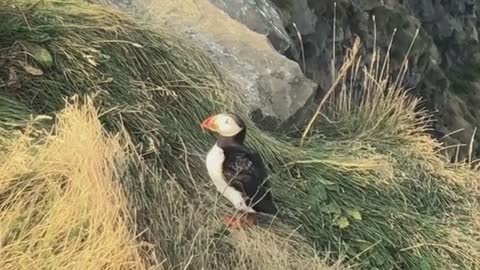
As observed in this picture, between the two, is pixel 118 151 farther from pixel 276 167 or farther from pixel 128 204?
pixel 276 167

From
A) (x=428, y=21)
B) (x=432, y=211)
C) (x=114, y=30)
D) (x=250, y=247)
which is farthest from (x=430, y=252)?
(x=428, y=21)

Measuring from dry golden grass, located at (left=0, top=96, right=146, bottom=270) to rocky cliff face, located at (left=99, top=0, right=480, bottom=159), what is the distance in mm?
1833

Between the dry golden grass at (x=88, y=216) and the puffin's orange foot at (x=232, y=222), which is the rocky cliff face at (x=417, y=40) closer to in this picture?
the puffin's orange foot at (x=232, y=222)

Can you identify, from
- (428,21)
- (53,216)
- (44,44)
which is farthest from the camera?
(428,21)

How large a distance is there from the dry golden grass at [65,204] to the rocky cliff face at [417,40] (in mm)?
2692

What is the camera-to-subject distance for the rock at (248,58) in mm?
6210

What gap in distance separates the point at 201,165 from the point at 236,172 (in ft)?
1.77

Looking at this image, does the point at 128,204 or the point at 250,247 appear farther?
the point at 250,247

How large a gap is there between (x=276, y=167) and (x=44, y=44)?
135 cm

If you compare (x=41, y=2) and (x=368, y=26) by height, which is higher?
(x=41, y=2)

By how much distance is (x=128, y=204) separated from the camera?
4191 mm

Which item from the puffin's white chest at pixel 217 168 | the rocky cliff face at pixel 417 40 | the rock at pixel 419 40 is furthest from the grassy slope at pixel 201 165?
the rock at pixel 419 40

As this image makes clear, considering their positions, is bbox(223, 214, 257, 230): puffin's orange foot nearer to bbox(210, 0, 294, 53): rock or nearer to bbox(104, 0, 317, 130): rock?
bbox(104, 0, 317, 130): rock

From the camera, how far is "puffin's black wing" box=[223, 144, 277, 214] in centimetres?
481
